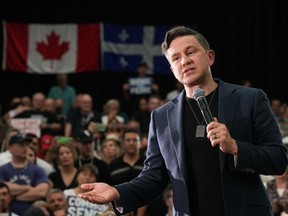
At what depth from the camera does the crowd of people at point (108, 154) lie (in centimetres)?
315

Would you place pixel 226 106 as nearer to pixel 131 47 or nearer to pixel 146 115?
pixel 146 115

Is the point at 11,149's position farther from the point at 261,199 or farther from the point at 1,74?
the point at 1,74

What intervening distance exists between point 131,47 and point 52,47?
1.43 m

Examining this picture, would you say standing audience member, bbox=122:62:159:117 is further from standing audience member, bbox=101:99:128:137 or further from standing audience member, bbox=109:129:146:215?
standing audience member, bbox=109:129:146:215

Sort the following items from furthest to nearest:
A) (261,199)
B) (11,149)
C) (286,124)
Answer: (286,124) → (11,149) → (261,199)

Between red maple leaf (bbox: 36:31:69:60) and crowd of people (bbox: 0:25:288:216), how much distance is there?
1.07 meters

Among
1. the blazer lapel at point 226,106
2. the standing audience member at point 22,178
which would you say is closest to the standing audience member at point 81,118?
the standing audience member at point 22,178

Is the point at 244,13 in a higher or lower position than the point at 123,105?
higher

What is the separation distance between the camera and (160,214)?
737 centimetres

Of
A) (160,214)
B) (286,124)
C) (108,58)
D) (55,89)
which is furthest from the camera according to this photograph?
(108,58)

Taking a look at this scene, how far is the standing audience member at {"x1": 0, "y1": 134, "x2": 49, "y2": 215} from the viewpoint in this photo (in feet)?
24.9

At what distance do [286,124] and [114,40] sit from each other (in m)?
4.64

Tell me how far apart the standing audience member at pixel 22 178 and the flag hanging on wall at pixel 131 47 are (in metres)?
6.70

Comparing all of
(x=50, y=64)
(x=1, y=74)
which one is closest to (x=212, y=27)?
(x=50, y=64)
